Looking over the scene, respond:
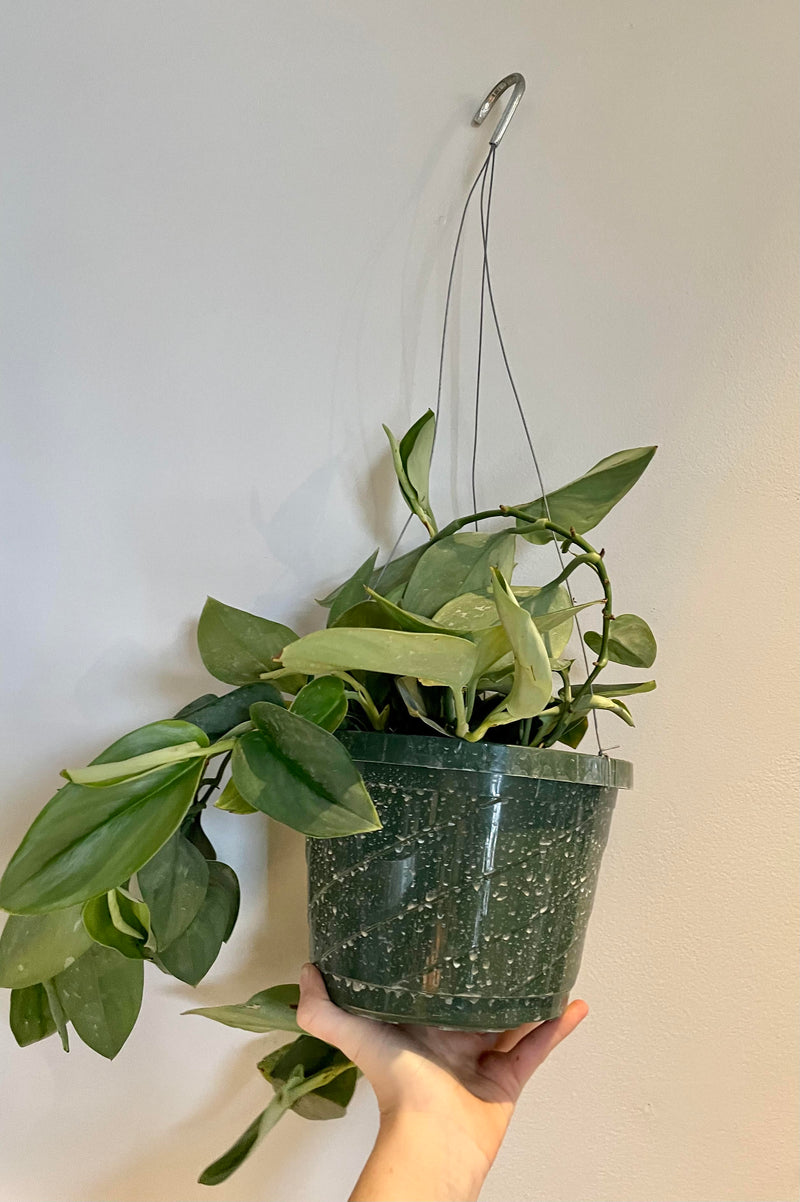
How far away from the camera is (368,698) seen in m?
0.72

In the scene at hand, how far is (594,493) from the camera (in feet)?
2.67

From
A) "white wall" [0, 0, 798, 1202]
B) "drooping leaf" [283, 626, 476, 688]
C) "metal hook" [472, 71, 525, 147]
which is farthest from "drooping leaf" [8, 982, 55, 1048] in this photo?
"metal hook" [472, 71, 525, 147]

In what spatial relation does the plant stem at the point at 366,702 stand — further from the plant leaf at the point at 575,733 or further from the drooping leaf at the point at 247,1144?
the drooping leaf at the point at 247,1144

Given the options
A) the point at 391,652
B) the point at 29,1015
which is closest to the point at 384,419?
the point at 391,652

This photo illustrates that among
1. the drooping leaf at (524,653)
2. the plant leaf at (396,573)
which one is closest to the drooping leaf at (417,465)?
the plant leaf at (396,573)

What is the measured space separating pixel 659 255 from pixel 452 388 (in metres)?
0.31

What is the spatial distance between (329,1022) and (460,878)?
0.18 m

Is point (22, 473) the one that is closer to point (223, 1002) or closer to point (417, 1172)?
point (223, 1002)

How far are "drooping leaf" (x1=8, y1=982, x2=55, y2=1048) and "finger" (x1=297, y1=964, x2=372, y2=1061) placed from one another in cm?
25

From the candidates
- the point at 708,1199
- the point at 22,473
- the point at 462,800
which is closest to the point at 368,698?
the point at 462,800

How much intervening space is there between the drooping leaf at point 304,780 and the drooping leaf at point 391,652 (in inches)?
2.4

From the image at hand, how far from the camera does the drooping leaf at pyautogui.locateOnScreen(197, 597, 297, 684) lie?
2.58ft

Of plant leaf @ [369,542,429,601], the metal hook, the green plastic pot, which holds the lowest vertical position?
the green plastic pot

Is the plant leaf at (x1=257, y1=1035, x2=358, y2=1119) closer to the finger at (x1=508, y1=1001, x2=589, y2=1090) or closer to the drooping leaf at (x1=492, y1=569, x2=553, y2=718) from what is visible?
the finger at (x1=508, y1=1001, x2=589, y2=1090)
